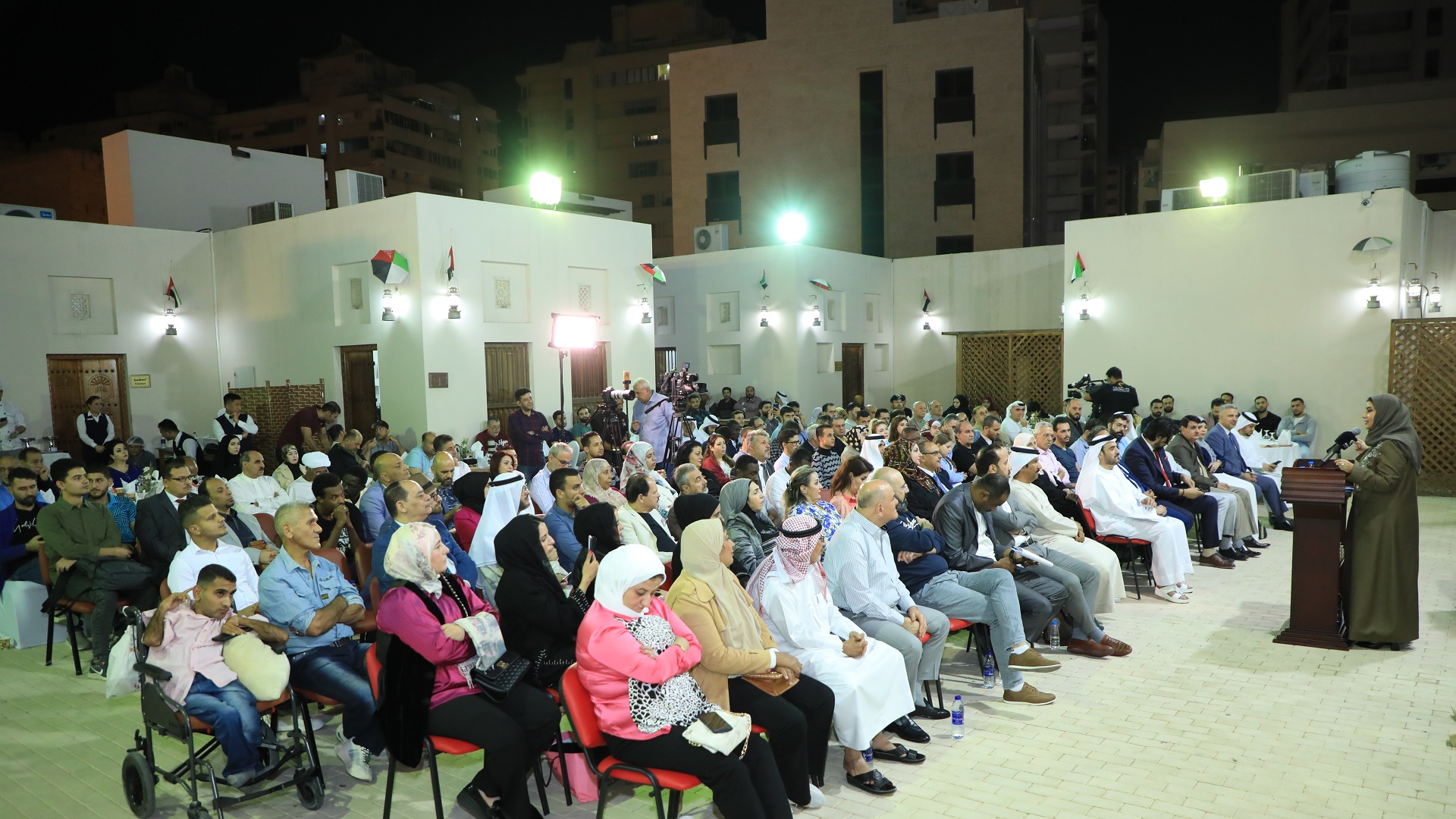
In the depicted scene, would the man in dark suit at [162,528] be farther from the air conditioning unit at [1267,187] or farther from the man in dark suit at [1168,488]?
the air conditioning unit at [1267,187]

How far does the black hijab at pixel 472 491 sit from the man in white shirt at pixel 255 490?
2.10 m

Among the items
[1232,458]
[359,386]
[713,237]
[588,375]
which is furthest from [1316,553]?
[713,237]

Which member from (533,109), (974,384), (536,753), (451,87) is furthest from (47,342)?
(451,87)

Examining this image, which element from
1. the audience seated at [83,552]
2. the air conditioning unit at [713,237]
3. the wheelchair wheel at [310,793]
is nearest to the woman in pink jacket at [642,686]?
the wheelchair wheel at [310,793]

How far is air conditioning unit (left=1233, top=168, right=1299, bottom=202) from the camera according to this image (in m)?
13.3

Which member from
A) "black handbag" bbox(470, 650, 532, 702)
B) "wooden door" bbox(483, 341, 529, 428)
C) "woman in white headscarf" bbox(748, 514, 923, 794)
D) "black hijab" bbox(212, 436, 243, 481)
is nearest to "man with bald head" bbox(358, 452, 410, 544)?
"black handbag" bbox(470, 650, 532, 702)

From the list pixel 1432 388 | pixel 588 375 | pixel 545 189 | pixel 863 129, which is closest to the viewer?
pixel 1432 388

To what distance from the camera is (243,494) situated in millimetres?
7254

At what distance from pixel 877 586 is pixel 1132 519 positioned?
11.4 feet

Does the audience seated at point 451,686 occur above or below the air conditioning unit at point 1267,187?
below

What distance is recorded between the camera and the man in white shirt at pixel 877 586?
4594 mm

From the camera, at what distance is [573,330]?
44.4 ft

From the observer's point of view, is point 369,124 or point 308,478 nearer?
point 308,478

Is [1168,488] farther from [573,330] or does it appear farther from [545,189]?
[545,189]
